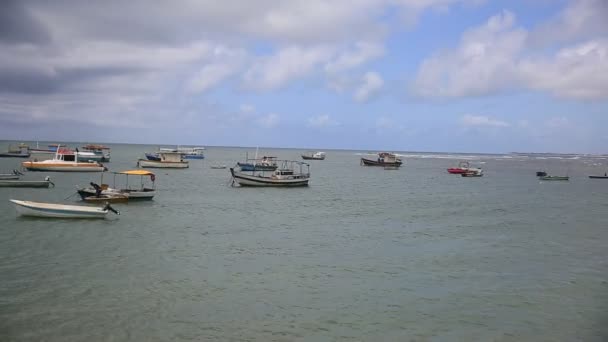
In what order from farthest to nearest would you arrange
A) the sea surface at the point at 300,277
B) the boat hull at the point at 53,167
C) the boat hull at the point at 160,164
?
the boat hull at the point at 160,164, the boat hull at the point at 53,167, the sea surface at the point at 300,277

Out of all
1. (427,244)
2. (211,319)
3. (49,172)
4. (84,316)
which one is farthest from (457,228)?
(49,172)

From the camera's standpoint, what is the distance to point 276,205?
127 ft

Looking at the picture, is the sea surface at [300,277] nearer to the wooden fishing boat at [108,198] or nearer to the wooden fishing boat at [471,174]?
the wooden fishing boat at [108,198]

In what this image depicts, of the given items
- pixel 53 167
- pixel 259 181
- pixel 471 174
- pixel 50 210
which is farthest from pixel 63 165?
pixel 471 174

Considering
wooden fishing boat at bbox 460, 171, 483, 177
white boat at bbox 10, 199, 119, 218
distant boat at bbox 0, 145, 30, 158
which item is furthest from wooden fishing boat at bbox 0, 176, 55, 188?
wooden fishing boat at bbox 460, 171, 483, 177

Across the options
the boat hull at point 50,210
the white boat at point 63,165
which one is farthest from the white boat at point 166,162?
the boat hull at point 50,210

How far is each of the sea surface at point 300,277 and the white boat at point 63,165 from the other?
30.7 metres

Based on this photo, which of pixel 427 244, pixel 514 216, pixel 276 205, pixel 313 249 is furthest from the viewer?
pixel 276 205

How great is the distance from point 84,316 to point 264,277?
6339mm

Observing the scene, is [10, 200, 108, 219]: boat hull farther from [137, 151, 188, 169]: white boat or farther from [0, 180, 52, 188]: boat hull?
[137, 151, 188, 169]: white boat

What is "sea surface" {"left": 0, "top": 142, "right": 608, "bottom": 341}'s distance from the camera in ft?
44.5

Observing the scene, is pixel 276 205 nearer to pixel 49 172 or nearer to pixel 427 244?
pixel 427 244

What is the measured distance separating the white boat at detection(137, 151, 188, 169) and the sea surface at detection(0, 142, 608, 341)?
45.5m

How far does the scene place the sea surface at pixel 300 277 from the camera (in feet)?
44.5
